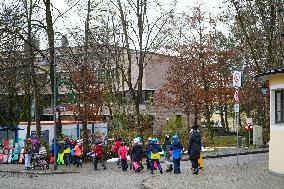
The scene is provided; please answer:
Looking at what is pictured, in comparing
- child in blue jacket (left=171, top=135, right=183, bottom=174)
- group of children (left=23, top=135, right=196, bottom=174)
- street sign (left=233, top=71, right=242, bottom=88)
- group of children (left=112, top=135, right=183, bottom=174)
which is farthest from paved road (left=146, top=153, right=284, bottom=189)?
street sign (left=233, top=71, right=242, bottom=88)

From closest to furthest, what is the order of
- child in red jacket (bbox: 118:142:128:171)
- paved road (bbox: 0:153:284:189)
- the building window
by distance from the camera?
paved road (bbox: 0:153:284:189) < the building window < child in red jacket (bbox: 118:142:128:171)

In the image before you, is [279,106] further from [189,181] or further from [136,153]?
[136,153]

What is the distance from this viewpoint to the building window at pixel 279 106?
64.0ft

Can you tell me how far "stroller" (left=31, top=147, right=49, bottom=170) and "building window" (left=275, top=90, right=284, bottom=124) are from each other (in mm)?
13543

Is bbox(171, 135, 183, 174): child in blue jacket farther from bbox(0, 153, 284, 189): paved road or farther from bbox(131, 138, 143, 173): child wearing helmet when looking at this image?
bbox(131, 138, 143, 173): child wearing helmet

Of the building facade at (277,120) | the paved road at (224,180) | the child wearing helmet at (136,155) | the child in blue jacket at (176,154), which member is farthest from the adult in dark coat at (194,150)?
the child wearing helmet at (136,155)

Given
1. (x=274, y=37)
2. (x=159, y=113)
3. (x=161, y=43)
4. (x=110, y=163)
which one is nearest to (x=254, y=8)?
(x=274, y=37)

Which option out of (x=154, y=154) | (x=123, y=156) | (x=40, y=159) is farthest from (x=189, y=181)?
(x=40, y=159)

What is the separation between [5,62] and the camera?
112 ft

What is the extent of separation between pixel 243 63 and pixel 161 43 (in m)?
21.8

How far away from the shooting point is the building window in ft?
64.0

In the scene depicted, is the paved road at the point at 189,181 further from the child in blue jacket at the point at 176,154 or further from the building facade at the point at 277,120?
the child in blue jacket at the point at 176,154

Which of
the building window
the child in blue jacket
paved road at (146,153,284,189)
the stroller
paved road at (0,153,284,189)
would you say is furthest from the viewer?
the stroller

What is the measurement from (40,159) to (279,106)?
46.8 ft
